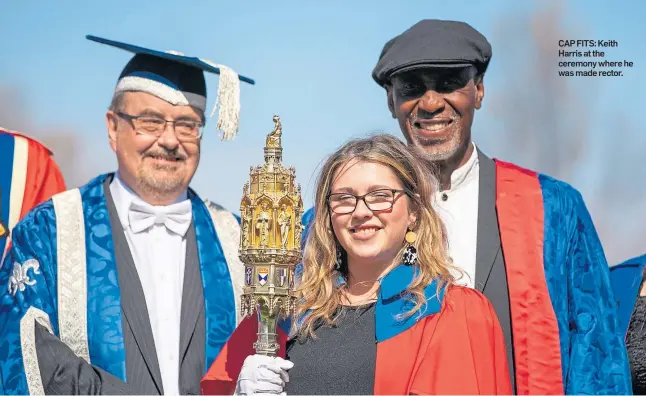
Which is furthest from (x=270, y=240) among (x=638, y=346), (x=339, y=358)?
(x=638, y=346)

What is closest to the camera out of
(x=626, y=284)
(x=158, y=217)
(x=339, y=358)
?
(x=339, y=358)

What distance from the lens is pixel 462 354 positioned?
3.37 metres

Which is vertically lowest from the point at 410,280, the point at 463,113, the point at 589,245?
the point at 410,280

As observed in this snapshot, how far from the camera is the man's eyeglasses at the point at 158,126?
16.1ft

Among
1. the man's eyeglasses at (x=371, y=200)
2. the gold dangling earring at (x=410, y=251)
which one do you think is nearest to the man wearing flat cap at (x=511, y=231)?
the gold dangling earring at (x=410, y=251)

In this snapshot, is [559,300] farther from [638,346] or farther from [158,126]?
[158,126]

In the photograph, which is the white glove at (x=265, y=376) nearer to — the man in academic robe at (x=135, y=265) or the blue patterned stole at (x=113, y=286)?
the man in academic robe at (x=135, y=265)

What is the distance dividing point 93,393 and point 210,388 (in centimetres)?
61

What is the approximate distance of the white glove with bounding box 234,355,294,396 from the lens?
3.54 m

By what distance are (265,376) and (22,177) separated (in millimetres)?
2722

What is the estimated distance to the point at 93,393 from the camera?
14.1ft

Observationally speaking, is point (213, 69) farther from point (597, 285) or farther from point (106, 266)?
point (597, 285)

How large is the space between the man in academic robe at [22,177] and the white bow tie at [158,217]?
96 cm

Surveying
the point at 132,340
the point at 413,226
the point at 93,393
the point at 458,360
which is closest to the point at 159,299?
the point at 132,340
